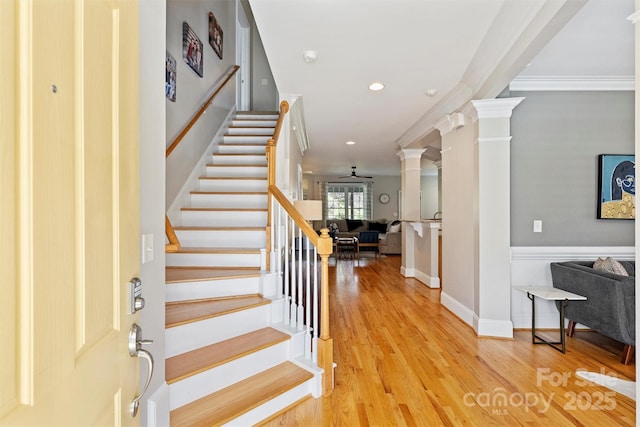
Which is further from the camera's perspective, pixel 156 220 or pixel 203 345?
pixel 203 345

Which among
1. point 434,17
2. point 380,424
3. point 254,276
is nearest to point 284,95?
point 434,17

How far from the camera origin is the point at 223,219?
3342mm

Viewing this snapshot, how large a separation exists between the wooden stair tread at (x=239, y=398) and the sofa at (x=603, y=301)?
247cm

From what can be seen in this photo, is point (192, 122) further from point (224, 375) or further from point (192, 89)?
point (224, 375)

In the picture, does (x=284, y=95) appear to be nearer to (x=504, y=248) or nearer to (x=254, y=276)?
(x=254, y=276)

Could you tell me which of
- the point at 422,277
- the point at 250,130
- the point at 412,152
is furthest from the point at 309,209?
the point at 412,152

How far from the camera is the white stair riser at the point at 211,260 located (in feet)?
9.06

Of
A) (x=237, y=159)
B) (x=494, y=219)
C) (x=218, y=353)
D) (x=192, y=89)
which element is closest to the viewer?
(x=218, y=353)

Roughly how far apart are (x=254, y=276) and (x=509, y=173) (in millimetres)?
2630

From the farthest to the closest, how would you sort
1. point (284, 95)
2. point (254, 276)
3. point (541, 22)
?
1. point (284, 95)
2. point (254, 276)
3. point (541, 22)

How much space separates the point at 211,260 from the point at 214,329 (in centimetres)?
81

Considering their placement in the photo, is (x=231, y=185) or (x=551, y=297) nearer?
(x=551, y=297)

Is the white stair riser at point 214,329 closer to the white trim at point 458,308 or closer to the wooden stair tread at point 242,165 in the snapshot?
the wooden stair tread at point 242,165

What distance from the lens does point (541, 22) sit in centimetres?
199
